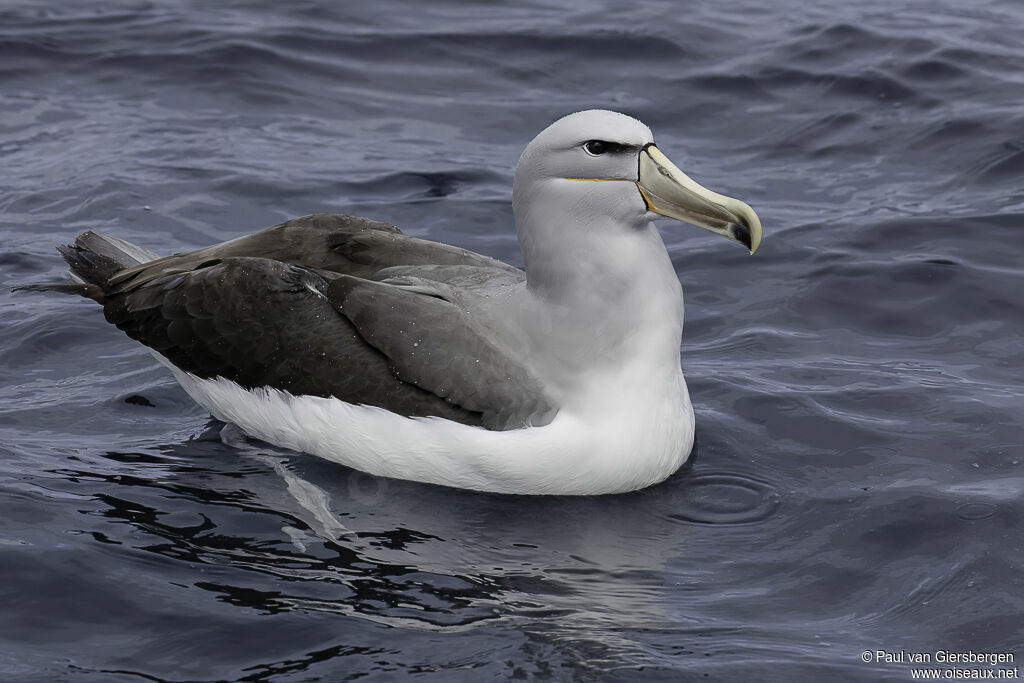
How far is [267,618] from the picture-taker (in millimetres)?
5840

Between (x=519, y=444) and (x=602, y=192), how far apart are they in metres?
1.25

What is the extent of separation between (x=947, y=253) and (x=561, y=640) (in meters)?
5.31

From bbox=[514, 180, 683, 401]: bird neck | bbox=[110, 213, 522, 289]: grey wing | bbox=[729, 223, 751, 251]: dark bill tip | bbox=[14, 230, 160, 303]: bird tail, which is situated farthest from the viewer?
bbox=[14, 230, 160, 303]: bird tail

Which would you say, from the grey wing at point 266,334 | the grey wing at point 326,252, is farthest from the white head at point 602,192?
the grey wing at point 266,334

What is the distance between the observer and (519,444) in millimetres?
6766

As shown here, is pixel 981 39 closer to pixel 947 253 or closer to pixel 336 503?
pixel 947 253

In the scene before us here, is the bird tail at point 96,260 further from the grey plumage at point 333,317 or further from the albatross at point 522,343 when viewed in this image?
the albatross at point 522,343

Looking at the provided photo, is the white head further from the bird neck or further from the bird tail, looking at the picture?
the bird tail

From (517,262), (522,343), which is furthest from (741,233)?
(517,262)

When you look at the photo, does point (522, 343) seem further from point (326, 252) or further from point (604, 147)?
point (326, 252)

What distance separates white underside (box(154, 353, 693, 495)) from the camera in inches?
268

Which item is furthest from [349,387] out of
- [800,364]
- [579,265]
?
[800,364]

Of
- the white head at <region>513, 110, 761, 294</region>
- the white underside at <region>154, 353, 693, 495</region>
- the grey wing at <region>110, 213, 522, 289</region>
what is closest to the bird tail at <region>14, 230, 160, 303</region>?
the grey wing at <region>110, 213, 522, 289</region>

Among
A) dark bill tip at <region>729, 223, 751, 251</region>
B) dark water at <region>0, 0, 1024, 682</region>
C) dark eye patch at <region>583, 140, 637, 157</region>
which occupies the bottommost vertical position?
dark water at <region>0, 0, 1024, 682</region>
